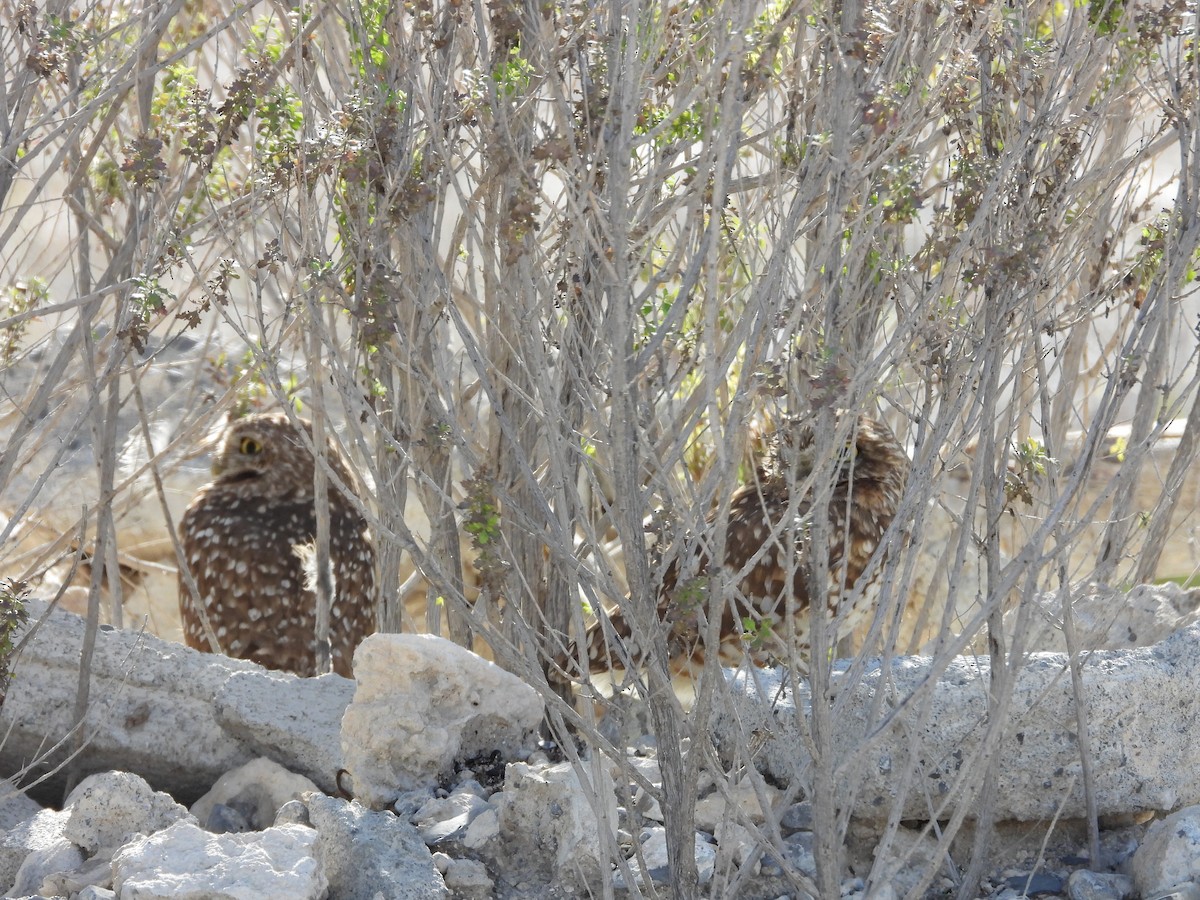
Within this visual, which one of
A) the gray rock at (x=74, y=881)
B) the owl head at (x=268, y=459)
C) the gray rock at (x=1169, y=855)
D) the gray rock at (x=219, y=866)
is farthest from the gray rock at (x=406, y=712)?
the owl head at (x=268, y=459)

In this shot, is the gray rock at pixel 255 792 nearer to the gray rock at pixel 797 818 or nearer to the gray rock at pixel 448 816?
the gray rock at pixel 448 816

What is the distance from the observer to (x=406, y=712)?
13.0ft

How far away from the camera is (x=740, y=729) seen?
3.17 meters

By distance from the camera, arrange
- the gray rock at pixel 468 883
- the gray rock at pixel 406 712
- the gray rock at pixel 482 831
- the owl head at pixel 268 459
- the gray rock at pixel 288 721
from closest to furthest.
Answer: the gray rock at pixel 468 883 → the gray rock at pixel 482 831 → the gray rock at pixel 406 712 → the gray rock at pixel 288 721 → the owl head at pixel 268 459

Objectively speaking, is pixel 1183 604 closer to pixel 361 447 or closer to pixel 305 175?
pixel 361 447

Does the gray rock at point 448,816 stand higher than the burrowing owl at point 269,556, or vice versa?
the burrowing owl at point 269,556

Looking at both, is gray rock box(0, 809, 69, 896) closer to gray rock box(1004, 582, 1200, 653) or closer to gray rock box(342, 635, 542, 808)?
gray rock box(342, 635, 542, 808)

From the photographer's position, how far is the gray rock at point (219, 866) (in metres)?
3.14

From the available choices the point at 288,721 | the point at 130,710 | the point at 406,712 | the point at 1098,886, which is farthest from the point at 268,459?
the point at 1098,886

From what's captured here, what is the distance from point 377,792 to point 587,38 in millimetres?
2017

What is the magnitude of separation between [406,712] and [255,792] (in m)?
0.61

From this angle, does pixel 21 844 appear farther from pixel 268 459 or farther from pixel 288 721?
pixel 268 459

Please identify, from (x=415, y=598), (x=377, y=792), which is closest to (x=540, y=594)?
(x=377, y=792)

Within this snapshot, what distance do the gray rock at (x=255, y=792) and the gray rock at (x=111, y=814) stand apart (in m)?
0.32
